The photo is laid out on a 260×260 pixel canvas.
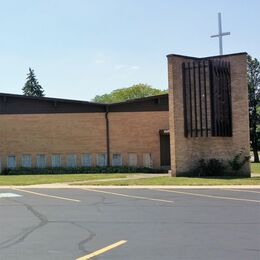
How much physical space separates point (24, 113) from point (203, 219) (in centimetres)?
2649

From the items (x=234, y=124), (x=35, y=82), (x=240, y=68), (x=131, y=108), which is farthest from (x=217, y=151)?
(x=35, y=82)

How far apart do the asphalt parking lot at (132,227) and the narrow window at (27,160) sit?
18977mm

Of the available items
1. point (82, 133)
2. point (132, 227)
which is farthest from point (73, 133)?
point (132, 227)

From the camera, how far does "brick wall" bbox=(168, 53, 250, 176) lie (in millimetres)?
27094

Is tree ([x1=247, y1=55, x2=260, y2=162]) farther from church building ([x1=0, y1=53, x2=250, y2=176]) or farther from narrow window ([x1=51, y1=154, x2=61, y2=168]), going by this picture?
narrow window ([x1=51, y1=154, x2=61, y2=168])

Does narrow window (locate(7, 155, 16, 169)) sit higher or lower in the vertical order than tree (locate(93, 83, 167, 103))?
lower

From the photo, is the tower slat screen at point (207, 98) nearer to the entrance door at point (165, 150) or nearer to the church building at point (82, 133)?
the church building at point (82, 133)

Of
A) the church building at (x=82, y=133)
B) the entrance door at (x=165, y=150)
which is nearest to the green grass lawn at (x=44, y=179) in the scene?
the church building at (x=82, y=133)

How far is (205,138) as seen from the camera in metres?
27.7

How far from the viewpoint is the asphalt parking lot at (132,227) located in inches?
316

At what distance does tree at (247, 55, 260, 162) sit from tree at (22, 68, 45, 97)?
3766 cm

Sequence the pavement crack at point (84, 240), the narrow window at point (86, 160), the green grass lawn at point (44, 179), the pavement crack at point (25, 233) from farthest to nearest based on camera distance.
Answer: the narrow window at point (86, 160) → the green grass lawn at point (44, 179) → the pavement crack at point (25, 233) → the pavement crack at point (84, 240)

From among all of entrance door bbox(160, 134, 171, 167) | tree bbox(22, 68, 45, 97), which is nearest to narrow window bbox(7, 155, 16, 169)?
entrance door bbox(160, 134, 171, 167)

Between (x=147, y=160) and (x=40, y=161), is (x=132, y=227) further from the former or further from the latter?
(x=40, y=161)
